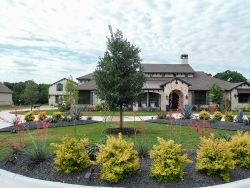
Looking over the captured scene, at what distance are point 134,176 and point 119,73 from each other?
7400mm

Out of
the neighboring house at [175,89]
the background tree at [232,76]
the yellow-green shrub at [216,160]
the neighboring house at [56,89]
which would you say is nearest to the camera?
the yellow-green shrub at [216,160]

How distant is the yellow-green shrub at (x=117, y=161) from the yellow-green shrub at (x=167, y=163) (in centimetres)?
43

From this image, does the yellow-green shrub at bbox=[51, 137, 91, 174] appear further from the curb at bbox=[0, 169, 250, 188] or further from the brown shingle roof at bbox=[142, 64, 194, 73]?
the brown shingle roof at bbox=[142, 64, 194, 73]

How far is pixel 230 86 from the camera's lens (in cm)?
3697

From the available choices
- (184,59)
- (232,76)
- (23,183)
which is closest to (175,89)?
(184,59)

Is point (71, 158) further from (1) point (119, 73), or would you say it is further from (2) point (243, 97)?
(2) point (243, 97)

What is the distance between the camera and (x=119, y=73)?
1265 cm

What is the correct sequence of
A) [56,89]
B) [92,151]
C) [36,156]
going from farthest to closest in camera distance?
[56,89] → [92,151] → [36,156]

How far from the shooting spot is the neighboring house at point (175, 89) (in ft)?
112

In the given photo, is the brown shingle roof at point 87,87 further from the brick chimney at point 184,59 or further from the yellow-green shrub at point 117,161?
the yellow-green shrub at point 117,161

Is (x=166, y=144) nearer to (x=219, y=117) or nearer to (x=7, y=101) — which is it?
(x=219, y=117)

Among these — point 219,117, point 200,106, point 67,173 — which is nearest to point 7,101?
point 200,106

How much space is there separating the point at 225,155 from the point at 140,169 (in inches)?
69.7

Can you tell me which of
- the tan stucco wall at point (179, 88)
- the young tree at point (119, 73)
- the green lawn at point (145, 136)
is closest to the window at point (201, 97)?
the tan stucco wall at point (179, 88)
